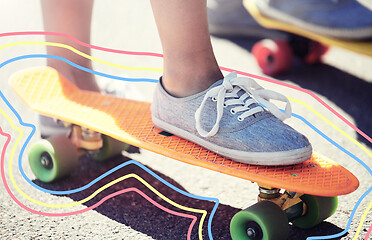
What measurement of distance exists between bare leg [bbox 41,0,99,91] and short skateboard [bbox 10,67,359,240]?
0.05 metres

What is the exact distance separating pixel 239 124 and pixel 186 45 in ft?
0.80

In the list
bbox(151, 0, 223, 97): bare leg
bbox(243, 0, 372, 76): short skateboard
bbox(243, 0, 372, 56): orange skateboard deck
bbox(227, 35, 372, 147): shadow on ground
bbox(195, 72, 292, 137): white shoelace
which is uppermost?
bbox(151, 0, 223, 97): bare leg

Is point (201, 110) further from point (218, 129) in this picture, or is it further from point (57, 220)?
point (57, 220)

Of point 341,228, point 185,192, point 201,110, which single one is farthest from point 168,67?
point 341,228

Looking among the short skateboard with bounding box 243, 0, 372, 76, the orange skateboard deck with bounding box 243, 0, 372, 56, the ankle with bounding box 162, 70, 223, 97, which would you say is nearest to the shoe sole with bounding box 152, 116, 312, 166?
the ankle with bounding box 162, 70, 223, 97

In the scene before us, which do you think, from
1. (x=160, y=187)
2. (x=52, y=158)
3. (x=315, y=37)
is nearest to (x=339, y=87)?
(x=315, y=37)

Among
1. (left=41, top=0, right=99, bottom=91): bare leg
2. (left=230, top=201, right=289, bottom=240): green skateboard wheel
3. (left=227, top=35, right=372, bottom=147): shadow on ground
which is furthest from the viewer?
(left=227, top=35, right=372, bottom=147): shadow on ground

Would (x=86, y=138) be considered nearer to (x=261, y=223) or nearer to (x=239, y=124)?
(x=239, y=124)

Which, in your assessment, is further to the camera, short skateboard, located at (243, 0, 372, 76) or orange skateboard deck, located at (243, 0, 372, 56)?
short skateboard, located at (243, 0, 372, 76)

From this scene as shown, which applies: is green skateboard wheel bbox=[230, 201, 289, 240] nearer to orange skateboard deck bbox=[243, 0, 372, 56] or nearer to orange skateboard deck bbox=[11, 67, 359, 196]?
orange skateboard deck bbox=[11, 67, 359, 196]

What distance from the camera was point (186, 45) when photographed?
1286 mm

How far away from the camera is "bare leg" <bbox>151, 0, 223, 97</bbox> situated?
49.7 inches

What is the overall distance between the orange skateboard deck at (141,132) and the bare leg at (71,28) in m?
0.05

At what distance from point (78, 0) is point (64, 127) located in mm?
424
